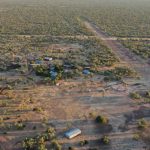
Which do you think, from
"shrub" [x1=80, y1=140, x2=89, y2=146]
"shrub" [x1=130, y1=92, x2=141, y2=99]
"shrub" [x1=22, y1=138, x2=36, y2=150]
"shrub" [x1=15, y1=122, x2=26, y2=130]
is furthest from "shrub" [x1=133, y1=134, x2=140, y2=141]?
"shrub" [x1=15, y1=122, x2=26, y2=130]

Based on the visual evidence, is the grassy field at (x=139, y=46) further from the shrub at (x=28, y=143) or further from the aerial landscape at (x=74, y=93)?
the shrub at (x=28, y=143)

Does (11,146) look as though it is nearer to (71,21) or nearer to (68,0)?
(71,21)

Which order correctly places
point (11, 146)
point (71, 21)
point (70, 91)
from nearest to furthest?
point (11, 146), point (70, 91), point (71, 21)

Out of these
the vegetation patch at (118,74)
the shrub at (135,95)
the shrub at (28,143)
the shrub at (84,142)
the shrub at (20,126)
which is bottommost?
the shrub at (84,142)

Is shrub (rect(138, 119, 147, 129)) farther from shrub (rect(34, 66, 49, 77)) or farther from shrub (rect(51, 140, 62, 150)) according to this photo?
shrub (rect(34, 66, 49, 77))

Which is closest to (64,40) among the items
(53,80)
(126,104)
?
(53,80)

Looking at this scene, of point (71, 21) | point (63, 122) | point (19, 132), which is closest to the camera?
point (19, 132)

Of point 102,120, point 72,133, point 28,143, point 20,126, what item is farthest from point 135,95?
point 28,143

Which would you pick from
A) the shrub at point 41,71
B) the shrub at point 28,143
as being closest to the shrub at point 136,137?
the shrub at point 28,143
